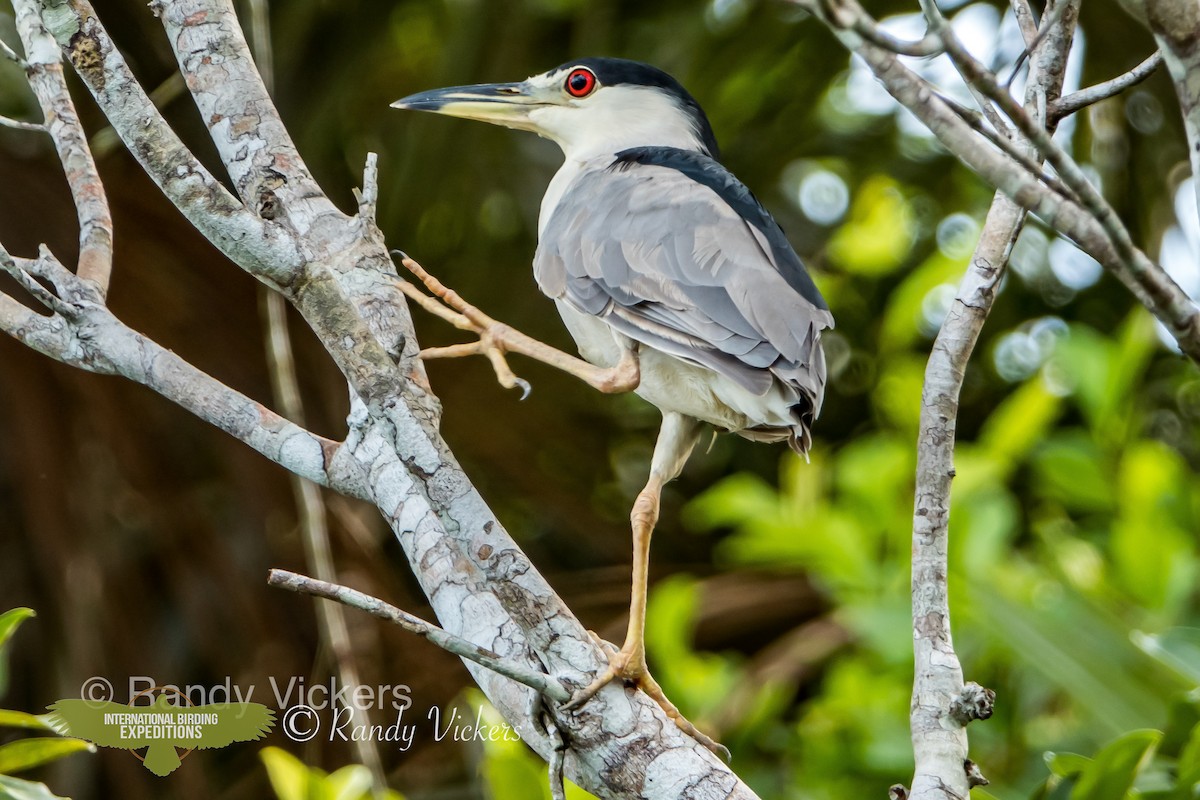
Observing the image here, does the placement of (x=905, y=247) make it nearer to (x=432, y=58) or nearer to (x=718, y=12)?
(x=718, y=12)

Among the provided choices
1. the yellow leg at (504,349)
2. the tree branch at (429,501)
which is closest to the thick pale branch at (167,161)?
the tree branch at (429,501)

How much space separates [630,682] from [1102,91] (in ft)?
3.27

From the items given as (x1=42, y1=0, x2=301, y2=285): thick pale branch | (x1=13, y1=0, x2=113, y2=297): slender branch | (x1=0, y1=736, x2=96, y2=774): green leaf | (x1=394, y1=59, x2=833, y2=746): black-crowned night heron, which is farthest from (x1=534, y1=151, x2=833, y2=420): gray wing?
(x1=0, y1=736, x2=96, y2=774): green leaf

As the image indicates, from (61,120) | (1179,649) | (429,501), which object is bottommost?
(1179,649)

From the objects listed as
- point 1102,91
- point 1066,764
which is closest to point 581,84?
point 1102,91

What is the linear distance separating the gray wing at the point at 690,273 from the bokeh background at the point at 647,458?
78 centimetres

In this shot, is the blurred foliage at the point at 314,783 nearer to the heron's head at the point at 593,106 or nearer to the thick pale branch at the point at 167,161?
the thick pale branch at the point at 167,161

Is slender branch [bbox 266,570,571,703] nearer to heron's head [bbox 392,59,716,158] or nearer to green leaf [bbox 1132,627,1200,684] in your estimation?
green leaf [bbox 1132,627,1200,684]

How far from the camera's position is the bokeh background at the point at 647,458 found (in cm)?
283

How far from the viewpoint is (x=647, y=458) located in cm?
429

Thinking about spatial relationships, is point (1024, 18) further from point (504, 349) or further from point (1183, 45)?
point (504, 349)

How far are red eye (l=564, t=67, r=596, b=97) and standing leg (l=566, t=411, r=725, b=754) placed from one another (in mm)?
1003

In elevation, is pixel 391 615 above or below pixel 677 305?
below

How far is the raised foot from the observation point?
1568mm
